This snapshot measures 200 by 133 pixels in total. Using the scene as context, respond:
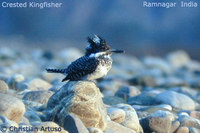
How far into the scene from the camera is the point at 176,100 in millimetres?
12977

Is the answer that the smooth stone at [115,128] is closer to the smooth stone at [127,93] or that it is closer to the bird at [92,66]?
the bird at [92,66]

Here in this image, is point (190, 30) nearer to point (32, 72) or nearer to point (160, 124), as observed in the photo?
point (32, 72)

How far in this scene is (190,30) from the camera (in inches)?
1474

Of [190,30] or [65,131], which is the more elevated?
[65,131]

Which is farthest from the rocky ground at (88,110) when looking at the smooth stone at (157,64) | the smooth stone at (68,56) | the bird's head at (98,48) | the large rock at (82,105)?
the smooth stone at (157,64)

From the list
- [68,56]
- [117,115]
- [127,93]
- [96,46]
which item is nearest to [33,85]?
[127,93]

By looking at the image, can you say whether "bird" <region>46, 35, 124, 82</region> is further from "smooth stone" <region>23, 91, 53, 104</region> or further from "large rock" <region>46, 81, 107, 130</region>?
"smooth stone" <region>23, 91, 53, 104</region>

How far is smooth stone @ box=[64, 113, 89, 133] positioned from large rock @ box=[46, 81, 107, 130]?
207 mm

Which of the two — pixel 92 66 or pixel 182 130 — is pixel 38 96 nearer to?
pixel 92 66

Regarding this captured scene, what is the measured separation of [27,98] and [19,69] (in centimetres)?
1050

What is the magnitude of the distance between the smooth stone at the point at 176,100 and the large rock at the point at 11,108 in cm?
479

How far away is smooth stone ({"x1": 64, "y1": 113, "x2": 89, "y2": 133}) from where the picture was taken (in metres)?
8.50

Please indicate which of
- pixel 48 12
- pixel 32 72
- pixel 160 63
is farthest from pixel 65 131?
pixel 48 12

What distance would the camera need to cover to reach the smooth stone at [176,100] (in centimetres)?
1291
